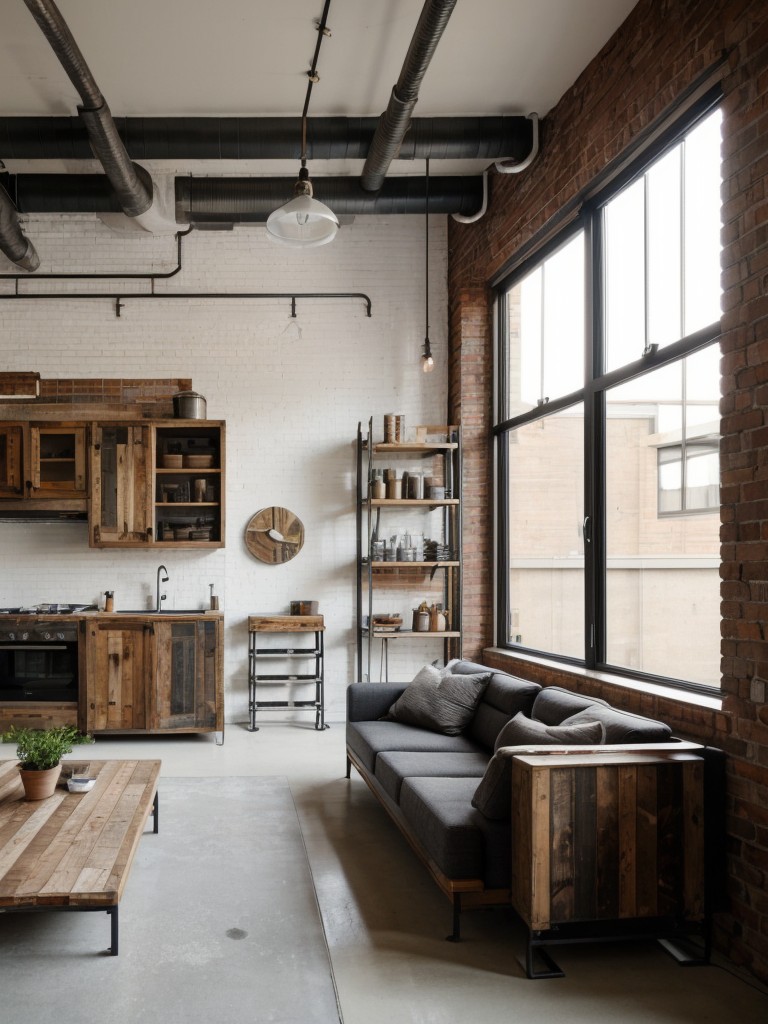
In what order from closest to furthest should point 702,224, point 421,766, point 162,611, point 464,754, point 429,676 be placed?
point 702,224
point 421,766
point 464,754
point 429,676
point 162,611

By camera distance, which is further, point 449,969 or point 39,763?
point 39,763

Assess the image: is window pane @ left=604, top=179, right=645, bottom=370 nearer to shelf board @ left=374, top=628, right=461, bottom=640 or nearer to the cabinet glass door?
shelf board @ left=374, top=628, right=461, bottom=640

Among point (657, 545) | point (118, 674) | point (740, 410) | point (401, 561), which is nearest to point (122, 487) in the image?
point (118, 674)

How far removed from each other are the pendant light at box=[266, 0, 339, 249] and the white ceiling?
0.25m

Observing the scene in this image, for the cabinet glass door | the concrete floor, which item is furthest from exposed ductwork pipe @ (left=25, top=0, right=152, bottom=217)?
the concrete floor

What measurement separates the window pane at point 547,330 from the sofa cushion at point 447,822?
107 inches

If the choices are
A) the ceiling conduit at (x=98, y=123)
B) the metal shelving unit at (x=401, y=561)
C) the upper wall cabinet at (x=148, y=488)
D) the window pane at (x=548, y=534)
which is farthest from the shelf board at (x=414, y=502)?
the ceiling conduit at (x=98, y=123)

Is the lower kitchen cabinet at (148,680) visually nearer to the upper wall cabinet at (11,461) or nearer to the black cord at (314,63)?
the upper wall cabinet at (11,461)

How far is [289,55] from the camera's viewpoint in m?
5.03

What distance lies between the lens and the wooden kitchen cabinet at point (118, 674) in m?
6.70

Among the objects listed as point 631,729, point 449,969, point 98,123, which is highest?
point 98,123

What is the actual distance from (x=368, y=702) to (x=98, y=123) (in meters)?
3.83

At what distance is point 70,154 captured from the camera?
5.77 m

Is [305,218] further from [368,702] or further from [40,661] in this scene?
[40,661]
